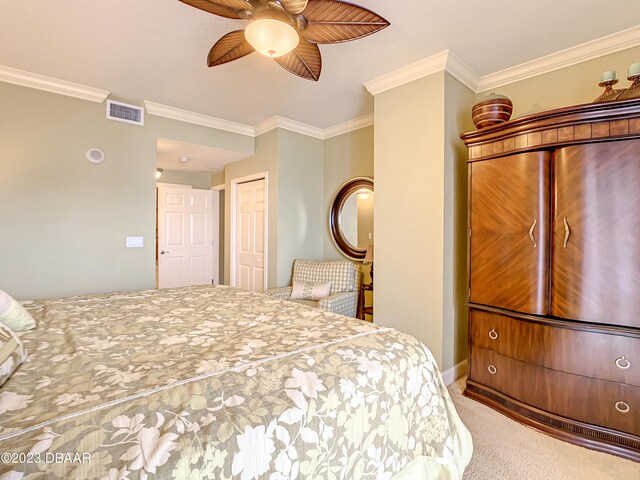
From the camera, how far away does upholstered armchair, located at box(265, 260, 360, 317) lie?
131 inches

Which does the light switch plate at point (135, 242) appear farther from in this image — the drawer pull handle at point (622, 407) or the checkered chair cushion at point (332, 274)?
the drawer pull handle at point (622, 407)

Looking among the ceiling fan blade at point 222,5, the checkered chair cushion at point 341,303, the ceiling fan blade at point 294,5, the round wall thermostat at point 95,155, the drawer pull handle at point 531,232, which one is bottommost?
the checkered chair cushion at point 341,303

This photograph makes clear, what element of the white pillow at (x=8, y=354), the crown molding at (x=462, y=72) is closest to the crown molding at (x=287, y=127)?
the crown molding at (x=462, y=72)

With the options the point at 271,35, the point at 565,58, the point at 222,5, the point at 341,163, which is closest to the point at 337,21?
the point at 271,35

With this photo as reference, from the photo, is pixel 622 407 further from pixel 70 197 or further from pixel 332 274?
pixel 70 197

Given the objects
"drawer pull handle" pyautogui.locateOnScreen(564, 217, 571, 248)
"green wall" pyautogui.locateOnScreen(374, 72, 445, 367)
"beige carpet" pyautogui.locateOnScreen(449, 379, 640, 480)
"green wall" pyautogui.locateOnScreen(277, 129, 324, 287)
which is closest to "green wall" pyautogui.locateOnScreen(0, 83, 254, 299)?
"green wall" pyautogui.locateOnScreen(277, 129, 324, 287)

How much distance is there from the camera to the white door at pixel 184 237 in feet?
17.0

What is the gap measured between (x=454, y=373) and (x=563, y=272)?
124 cm

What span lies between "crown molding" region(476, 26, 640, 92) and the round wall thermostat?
12.1 ft


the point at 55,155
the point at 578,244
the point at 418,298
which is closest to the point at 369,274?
the point at 418,298

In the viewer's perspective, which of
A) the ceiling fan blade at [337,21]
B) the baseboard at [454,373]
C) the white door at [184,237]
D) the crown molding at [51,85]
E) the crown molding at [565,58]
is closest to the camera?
the ceiling fan blade at [337,21]

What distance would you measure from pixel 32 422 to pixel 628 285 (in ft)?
8.27

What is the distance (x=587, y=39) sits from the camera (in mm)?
2203

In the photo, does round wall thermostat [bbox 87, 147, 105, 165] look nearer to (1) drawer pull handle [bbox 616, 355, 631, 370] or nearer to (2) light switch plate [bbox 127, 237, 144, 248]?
(2) light switch plate [bbox 127, 237, 144, 248]
